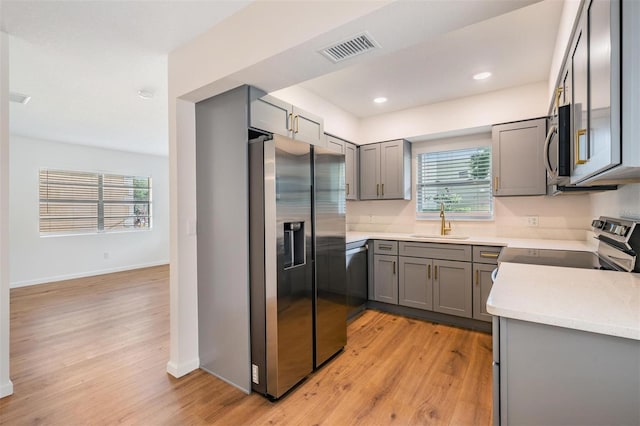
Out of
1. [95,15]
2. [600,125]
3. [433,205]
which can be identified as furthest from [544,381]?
[433,205]

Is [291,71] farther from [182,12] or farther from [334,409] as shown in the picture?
[334,409]

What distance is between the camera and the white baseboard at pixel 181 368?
2.31 m

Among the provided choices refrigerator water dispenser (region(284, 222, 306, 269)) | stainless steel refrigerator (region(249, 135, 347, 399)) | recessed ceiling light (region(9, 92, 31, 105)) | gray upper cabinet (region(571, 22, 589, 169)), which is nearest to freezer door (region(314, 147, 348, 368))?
stainless steel refrigerator (region(249, 135, 347, 399))

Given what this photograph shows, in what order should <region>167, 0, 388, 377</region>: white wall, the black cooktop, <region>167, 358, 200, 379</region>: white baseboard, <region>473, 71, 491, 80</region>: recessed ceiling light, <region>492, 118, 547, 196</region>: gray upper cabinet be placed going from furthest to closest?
<region>492, 118, 547, 196</region>: gray upper cabinet < <region>473, 71, 491, 80</region>: recessed ceiling light < <region>167, 358, 200, 379</region>: white baseboard < the black cooktop < <region>167, 0, 388, 377</region>: white wall

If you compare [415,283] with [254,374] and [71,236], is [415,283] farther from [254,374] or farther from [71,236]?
[71,236]

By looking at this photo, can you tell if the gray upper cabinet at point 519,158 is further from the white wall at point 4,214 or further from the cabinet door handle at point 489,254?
the white wall at point 4,214

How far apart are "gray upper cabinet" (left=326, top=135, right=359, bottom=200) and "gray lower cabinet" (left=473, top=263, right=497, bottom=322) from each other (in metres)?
1.72

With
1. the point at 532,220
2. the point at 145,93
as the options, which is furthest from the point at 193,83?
the point at 532,220

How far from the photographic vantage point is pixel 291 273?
7.00 feet

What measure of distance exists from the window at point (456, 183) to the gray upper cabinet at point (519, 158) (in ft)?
1.29

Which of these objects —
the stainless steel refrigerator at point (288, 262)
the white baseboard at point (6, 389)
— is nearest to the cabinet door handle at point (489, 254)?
the stainless steel refrigerator at point (288, 262)

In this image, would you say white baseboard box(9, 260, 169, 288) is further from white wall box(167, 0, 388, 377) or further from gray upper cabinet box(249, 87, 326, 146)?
gray upper cabinet box(249, 87, 326, 146)

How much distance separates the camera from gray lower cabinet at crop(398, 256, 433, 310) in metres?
3.33

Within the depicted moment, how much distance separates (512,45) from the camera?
2453 mm
